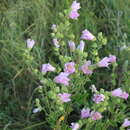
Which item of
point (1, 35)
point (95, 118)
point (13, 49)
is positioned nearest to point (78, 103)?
point (95, 118)

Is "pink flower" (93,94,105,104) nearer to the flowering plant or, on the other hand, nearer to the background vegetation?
the flowering plant

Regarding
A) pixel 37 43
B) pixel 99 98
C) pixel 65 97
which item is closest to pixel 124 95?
pixel 99 98

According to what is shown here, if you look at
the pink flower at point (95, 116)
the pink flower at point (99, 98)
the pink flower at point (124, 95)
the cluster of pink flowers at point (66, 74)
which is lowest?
the pink flower at point (95, 116)

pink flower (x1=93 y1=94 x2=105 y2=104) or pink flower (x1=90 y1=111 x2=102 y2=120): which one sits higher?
pink flower (x1=93 y1=94 x2=105 y2=104)

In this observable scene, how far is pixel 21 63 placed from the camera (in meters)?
1.84

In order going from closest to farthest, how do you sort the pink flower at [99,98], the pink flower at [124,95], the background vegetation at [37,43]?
the pink flower at [99,98] < the pink flower at [124,95] < the background vegetation at [37,43]

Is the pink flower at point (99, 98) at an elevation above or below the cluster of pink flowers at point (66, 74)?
below

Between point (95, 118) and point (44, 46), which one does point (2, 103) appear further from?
point (95, 118)

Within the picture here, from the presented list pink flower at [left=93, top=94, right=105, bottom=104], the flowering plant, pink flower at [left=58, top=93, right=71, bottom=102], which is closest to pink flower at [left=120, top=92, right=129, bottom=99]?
the flowering plant

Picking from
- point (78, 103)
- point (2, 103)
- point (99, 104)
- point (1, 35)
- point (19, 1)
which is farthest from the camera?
point (19, 1)

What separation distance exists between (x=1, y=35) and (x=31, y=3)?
12.5 inches

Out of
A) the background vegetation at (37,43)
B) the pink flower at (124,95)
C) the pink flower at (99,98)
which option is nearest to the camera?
the pink flower at (99,98)

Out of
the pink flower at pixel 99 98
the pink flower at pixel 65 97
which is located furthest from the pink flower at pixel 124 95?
the pink flower at pixel 65 97

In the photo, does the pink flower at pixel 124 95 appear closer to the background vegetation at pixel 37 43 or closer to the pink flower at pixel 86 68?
the background vegetation at pixel 37 43
